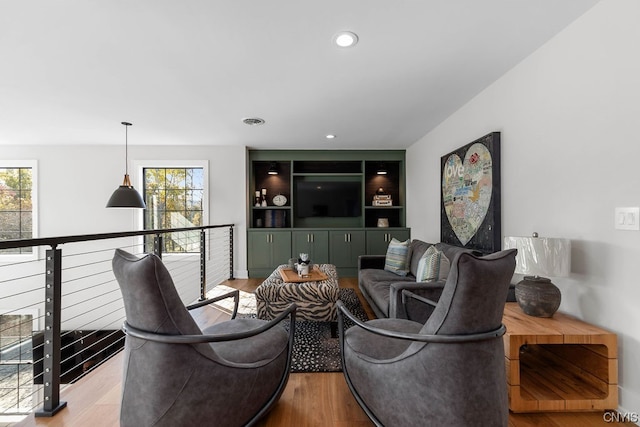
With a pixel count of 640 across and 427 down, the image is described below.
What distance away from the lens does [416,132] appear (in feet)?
14.3

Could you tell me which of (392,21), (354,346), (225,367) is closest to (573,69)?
(392,21)

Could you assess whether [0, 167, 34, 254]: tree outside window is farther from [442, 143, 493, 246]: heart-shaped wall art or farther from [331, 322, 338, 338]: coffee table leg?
[442, 143, 493, 246]: heart-shaped wall art

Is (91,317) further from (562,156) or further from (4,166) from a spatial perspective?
(562,156)

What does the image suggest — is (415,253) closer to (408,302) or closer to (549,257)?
(408,302)

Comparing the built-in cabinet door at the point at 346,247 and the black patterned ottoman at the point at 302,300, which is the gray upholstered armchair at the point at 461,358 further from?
the built-in cabinet door at the point at 346,247

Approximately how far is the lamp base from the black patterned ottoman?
4.57 ft

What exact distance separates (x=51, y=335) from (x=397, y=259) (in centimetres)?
319

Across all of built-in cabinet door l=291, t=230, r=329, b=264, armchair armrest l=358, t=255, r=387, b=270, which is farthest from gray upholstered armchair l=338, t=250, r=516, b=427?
built-in cabinet door l=291, t=230, r=329, b=264

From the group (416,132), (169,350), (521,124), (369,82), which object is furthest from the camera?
(416,132)

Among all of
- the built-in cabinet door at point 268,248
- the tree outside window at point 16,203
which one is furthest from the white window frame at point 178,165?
the tree outside window at point 16,203

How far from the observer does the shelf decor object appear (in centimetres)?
175

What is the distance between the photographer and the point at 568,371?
1857 mm

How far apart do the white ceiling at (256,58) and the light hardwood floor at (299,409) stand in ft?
7.94

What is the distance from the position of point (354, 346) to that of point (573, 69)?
2.29 m
